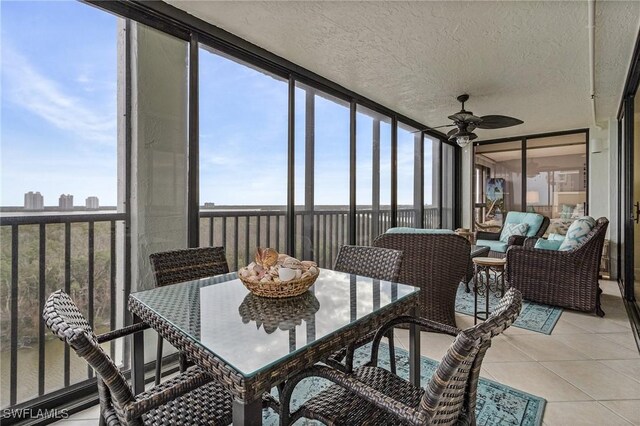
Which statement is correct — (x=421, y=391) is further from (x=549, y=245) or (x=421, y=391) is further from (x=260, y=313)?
(x=549, y=245)

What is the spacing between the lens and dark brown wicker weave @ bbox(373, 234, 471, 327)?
271 cm

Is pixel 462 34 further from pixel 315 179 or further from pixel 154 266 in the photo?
pixel 154 266

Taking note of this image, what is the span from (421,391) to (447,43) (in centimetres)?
265

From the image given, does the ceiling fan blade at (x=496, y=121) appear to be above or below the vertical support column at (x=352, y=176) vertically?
above

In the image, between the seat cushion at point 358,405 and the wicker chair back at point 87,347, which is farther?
the seat cushion at point 358,405

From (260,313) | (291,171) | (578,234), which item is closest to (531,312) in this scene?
(578,234)

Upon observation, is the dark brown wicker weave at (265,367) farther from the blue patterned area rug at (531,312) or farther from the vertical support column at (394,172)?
the vertical support column at (394,172)

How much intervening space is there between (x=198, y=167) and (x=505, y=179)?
651 centimetres

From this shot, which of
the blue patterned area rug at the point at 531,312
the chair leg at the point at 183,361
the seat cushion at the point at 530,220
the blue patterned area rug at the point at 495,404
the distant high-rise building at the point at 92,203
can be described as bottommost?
the blue patterned area rug at the point at 495,404

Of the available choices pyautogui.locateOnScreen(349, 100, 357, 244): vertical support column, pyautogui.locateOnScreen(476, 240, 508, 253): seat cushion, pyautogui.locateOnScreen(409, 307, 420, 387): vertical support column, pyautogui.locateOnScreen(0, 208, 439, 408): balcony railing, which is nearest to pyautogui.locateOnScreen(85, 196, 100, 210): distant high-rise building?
pyautogui.locateOnScreen(0, 208, 439, 408): balcony railing

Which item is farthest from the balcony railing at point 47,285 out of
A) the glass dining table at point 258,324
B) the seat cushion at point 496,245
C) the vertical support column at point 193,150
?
the seat cushion at point 496,245

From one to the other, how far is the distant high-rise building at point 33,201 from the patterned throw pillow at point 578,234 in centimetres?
460

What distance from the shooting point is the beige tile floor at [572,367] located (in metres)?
1.83

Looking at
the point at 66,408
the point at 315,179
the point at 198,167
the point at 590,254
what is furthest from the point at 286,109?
the point at 590,254
